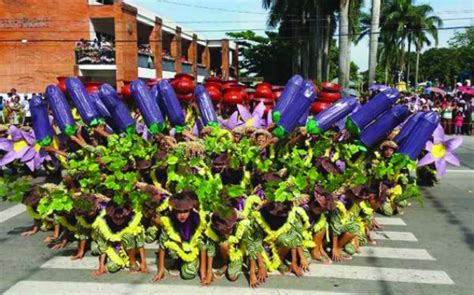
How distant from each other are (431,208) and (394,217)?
1.09m

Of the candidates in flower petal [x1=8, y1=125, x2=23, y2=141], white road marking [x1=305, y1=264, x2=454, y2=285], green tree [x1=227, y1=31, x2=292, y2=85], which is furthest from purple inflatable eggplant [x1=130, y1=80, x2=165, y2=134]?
green tree [x1=227, y1=31, x2=292, y2=85]

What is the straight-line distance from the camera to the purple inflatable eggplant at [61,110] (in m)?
8.14

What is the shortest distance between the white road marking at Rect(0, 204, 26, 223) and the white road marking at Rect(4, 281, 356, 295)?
3.36 meters

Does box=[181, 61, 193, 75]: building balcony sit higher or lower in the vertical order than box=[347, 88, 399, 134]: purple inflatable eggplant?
higher

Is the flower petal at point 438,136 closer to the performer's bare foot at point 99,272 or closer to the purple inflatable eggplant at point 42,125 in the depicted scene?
the performer's bare foot at point 99,272

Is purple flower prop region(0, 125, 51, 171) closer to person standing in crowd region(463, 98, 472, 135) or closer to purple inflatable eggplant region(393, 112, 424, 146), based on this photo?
purple inflatable eggplant region(393, 112, 424, 146)

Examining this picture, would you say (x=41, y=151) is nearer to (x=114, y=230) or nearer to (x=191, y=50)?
(x=114, y=230)

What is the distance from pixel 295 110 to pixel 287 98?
0.33m

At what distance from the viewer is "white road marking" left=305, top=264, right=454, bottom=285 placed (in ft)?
19.2

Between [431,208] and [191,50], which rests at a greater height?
[191,50]

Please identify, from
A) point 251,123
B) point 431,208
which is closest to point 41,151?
point 251,123

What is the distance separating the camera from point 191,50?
42.8 meters

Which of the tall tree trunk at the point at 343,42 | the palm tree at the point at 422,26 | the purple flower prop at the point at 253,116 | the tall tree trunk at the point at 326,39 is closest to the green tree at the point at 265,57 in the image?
the palm tree at the point at 422,26

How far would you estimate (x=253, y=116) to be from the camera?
9023 millimetres
